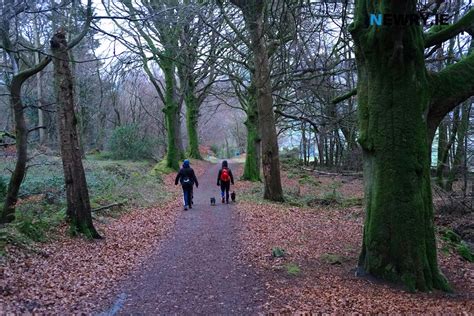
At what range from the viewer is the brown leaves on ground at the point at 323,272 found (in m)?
5.83

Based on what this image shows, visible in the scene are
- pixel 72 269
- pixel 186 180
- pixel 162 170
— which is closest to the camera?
pixel 72 269

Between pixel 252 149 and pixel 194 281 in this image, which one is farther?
pixel 252 149

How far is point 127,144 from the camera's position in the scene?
3192 centimetres

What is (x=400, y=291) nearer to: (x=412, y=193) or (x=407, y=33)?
(x=412, y=193)

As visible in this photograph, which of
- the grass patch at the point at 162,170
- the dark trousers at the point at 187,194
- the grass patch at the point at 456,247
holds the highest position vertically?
the grass patch at the point at 162,170

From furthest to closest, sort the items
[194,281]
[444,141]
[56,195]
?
[444,141] → [56,195] → [194,281]

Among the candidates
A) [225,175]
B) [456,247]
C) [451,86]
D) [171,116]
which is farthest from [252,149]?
[451,86]

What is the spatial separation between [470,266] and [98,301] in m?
7.47

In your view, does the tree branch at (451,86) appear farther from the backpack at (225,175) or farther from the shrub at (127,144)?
the shrub at (127,144)

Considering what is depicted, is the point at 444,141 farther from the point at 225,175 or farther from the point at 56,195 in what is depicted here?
the point at 56,195

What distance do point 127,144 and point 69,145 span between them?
2273cm

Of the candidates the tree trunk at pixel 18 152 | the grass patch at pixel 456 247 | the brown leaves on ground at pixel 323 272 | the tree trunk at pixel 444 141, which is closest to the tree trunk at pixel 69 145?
the tree trunk at pixel 18 152

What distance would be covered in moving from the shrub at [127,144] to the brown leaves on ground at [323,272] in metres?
20.4

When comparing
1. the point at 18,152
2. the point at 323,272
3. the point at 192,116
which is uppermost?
the point at 192,116
